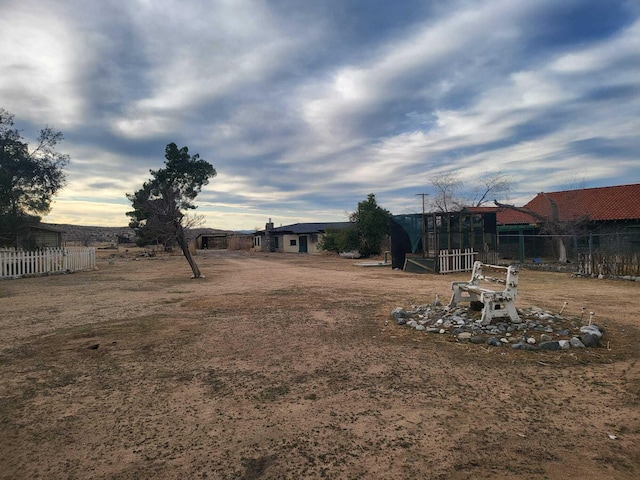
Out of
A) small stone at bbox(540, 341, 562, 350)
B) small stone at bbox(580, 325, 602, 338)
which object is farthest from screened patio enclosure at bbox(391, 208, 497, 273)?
small stone at bbox(540, 341, 562, 350)

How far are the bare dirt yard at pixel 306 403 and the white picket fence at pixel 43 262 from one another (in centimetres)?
1112

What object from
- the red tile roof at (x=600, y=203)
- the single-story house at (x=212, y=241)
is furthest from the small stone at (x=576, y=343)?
the single-story house at (x=212, y=241)

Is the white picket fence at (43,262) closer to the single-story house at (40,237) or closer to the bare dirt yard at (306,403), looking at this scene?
the single-story house at (40,237)

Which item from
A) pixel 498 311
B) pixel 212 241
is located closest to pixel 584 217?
pixel 498 311

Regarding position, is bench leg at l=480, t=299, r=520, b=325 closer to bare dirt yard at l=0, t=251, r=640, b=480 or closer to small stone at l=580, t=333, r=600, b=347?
bare dirt yard at l=0, t=251, r=640, b=480

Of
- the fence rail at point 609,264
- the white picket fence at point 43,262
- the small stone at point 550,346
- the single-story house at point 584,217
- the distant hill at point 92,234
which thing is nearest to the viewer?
the small stone at point 550,346

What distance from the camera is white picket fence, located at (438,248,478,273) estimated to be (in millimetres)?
16219

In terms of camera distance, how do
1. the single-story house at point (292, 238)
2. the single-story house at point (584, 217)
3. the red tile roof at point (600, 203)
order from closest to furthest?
the single-story house at point (584, 217) < the red tile roof at point (600, 203) < the single-story house at point (292, 238)

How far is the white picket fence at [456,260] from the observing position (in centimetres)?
1622

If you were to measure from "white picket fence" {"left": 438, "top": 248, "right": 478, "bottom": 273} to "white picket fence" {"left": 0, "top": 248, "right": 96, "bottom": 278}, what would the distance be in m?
17.4

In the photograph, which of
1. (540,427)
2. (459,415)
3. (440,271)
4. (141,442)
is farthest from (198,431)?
(440,271)

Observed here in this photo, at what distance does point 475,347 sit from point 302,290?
6444 mm

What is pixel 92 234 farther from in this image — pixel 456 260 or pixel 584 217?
pixel 584 217

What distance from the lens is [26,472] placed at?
2.50 metres
